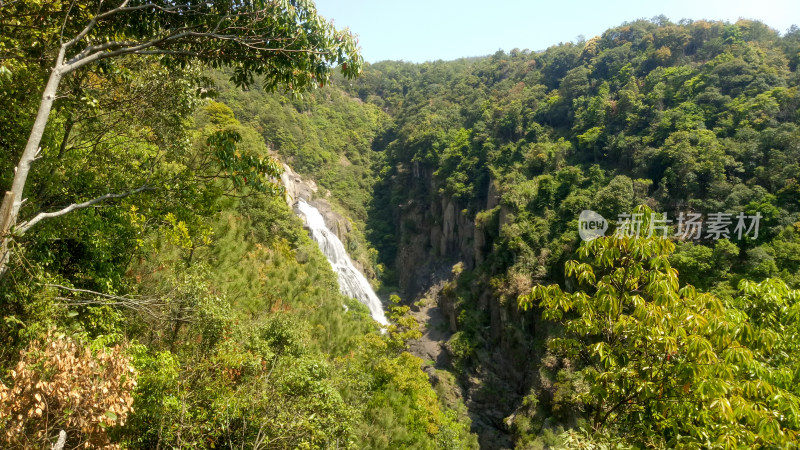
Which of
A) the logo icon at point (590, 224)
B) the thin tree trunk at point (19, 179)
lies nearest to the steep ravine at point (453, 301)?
the logo icon at point (590, 224)

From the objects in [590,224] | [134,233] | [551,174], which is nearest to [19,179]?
[134,233]

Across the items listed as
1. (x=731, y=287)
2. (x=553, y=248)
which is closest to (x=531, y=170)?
(x=553, y=248)

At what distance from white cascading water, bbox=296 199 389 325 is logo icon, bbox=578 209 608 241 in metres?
12.7

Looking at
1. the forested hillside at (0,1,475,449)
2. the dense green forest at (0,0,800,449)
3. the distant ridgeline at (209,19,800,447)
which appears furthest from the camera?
the distant ridgeline at (209,19,800,447)

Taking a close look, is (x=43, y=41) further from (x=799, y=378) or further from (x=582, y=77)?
(x=582, y=77)

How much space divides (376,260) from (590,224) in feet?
73.4

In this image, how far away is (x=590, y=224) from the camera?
70.5 feet

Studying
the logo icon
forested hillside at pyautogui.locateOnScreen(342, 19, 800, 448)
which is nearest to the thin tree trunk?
forested hillside at pyautogui.locateOnScreen(342, 19, 800, 448)

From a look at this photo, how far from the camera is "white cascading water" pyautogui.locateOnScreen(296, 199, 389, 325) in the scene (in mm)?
24898

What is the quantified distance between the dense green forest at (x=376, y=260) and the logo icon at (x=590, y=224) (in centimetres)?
47

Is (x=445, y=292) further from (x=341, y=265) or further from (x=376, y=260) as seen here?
(x=376, y=260)

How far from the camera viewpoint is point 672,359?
283 cm

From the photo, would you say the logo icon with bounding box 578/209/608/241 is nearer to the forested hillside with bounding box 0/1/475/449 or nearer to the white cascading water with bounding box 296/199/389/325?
the white cascading water with bounding box 296/199/389/325

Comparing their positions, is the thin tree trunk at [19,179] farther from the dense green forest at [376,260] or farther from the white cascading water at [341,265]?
the white cascading water at [341,265]
